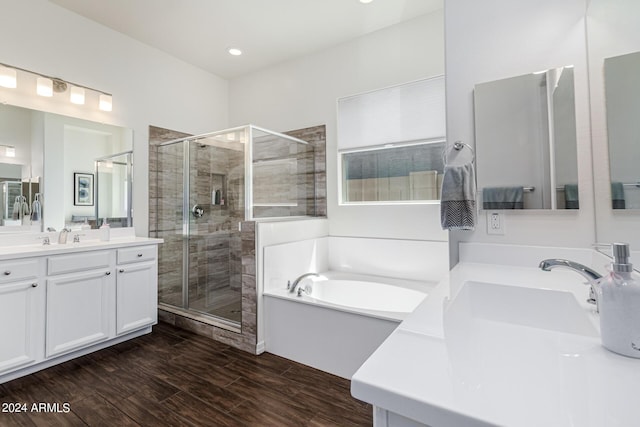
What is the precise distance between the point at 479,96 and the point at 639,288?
48.6 inches

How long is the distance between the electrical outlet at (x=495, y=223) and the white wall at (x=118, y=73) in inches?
125

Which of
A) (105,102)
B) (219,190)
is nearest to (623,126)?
(219,190)

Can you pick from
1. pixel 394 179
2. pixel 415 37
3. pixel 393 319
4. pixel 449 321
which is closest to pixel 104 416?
pixel 393 319

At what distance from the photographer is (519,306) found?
1.07 m

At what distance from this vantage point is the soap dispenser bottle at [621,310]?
0.60 metres

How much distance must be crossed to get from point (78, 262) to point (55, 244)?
447 millimetres

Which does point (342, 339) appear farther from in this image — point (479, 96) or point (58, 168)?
point (58, 168)

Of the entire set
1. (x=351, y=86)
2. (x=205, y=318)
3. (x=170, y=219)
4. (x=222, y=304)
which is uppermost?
(x=351, y=86)

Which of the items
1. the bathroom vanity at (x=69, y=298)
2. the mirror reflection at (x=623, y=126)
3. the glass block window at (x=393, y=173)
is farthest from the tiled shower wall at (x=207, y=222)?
the mirror reflection at (x=623, y=126)

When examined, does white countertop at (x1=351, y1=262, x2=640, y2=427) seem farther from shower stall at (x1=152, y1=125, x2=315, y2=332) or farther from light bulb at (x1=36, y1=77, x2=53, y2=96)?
light bulb at (x1=36, y1=77, x2=53, y2=96)

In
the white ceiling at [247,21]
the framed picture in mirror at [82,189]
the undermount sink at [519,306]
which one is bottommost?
the undermount sink at [519,306]

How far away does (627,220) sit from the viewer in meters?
1.01

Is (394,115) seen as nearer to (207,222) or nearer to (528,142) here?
(528,142)

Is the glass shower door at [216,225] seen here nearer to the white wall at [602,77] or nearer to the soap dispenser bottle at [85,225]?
the soap dispenser bottle at [85,225]
